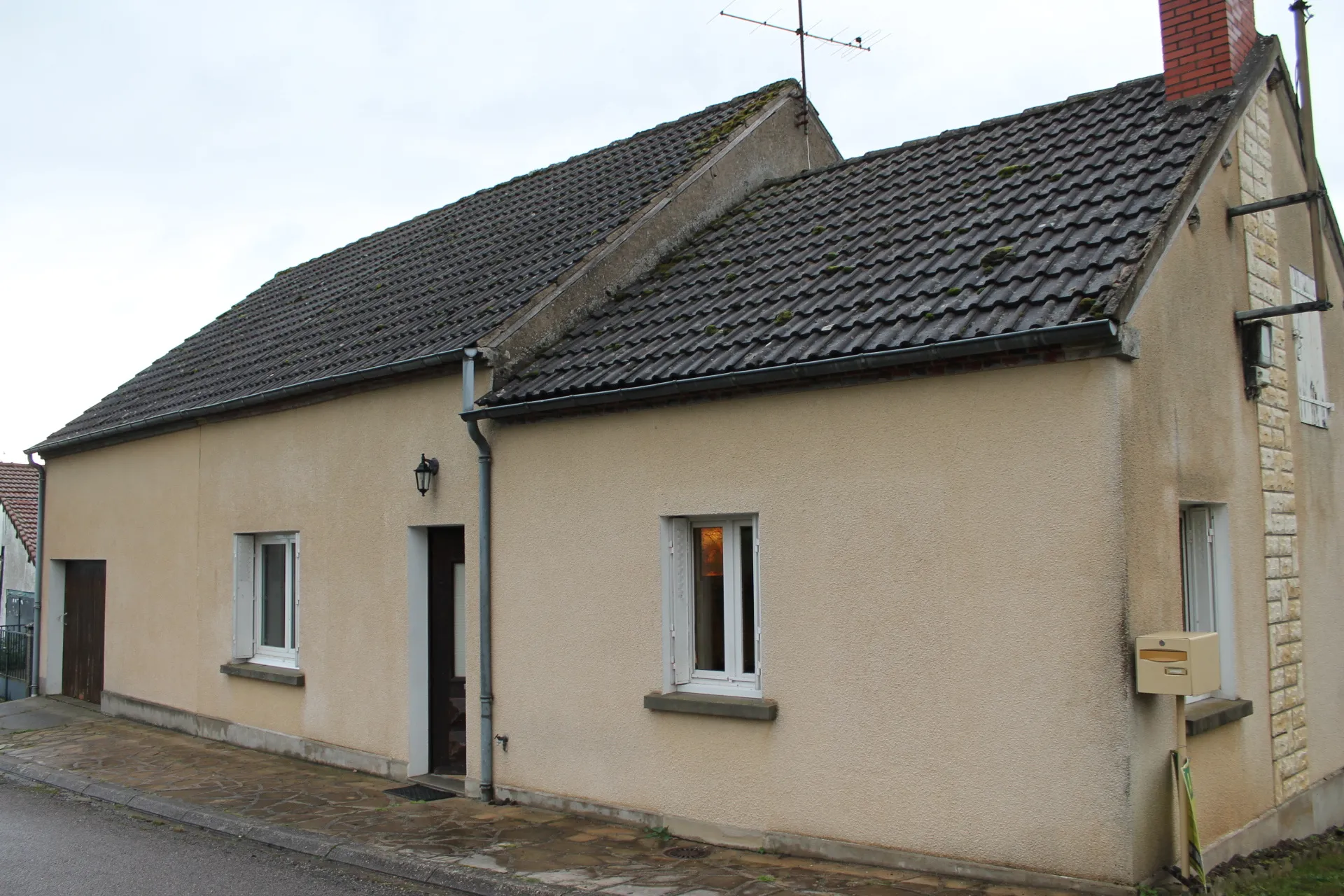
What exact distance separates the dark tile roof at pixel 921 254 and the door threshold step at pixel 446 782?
11.3 feet

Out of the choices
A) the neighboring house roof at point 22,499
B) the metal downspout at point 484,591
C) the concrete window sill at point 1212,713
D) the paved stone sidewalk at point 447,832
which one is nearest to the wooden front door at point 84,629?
the paved stone sidewalk at point 447,832

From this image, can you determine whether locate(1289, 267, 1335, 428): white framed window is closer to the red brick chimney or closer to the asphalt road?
the red brick chimney

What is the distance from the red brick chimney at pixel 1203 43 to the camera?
869 centimetres

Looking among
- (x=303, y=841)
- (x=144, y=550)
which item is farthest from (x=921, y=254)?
(x=144, y=550)

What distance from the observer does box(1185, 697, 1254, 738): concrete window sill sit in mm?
7156

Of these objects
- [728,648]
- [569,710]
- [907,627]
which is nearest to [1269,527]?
[907,627]

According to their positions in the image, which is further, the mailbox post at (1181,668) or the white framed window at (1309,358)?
the white framed window at (1309,358)

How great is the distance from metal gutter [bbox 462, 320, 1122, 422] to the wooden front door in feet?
30.7

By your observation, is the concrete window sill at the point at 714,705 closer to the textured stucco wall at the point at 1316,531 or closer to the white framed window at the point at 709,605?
the white framed window at the point at 709,605

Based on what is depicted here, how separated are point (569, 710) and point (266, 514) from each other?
5.16m

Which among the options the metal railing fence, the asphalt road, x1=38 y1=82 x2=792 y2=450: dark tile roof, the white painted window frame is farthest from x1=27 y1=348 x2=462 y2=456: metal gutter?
the asphalt road

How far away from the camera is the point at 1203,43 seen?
28.8 feet

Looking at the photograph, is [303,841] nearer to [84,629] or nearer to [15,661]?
[84,629]

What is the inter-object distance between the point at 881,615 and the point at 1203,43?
517cm
